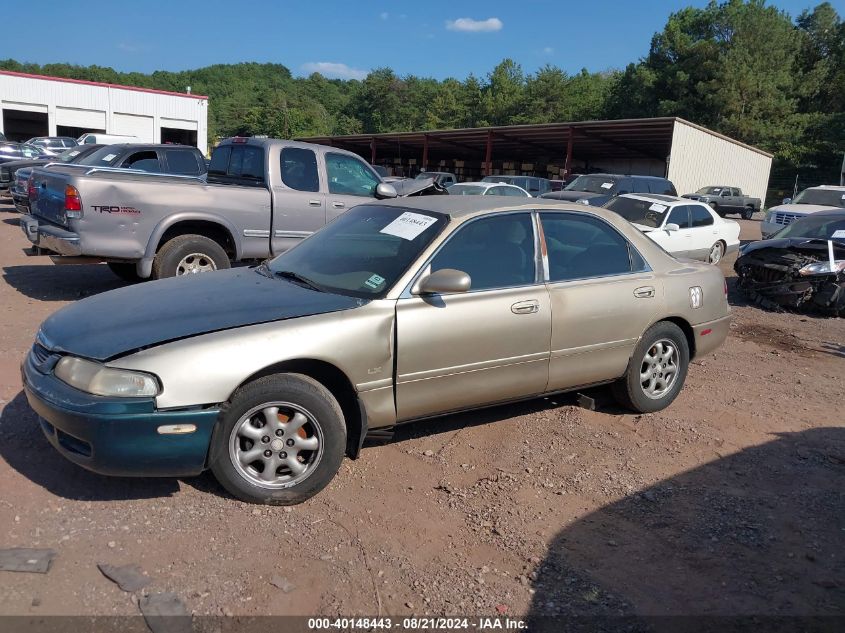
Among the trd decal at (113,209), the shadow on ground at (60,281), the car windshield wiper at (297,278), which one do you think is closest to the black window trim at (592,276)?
the car windshield wiper at (297,278)

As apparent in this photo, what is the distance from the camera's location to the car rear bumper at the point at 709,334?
534 cm

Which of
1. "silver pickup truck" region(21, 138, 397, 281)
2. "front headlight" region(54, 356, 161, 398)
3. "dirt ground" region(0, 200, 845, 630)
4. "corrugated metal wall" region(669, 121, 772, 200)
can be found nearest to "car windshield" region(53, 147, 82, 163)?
"silver pickup truck" region(21, 138, 397, 281)

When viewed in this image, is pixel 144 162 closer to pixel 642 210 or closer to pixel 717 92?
pixel 642 210

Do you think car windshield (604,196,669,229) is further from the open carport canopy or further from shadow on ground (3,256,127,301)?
the open carport canopy

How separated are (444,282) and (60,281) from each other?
6850 mm

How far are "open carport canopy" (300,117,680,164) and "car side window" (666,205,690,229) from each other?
1561 centimetres

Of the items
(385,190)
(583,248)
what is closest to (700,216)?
(385,190)

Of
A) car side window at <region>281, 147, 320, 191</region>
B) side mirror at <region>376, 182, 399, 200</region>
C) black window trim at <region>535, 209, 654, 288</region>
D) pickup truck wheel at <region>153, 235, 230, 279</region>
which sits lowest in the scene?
pickup truck wheel at <region>153, 235, 230, 279</region>

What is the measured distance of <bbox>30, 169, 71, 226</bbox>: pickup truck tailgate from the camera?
7070 millimetres

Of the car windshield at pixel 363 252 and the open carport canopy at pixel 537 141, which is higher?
the open carport canopy at pixel 537 141

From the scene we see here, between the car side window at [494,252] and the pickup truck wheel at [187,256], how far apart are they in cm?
389

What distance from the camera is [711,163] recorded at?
3234cm

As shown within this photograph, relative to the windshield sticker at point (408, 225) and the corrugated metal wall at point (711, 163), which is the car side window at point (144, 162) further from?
the corrugated metal wall at point (711, 163)

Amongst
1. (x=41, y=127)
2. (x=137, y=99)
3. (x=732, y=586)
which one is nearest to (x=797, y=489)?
(x=732, y=586)
